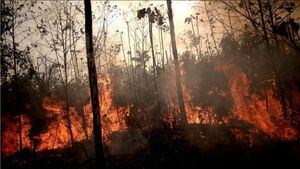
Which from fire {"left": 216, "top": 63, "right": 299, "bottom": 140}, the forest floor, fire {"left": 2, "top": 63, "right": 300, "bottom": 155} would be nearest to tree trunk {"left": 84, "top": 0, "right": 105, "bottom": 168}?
the forest floor

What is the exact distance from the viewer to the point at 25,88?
25.5m

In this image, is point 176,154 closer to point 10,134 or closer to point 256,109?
point 256,109

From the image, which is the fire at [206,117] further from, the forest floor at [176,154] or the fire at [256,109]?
the forest floor at [176,154]

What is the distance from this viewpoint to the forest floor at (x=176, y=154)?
45.5 feet

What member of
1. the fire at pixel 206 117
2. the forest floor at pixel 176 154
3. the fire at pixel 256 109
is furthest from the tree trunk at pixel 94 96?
the fire at pixel 256 109

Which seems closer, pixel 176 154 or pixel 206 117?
pixel 176 154

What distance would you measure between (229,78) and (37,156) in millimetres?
20416

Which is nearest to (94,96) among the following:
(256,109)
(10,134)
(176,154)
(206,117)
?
(176,154)

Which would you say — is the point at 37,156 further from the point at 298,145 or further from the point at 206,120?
the point at 206,120

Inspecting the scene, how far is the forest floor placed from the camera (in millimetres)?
13883

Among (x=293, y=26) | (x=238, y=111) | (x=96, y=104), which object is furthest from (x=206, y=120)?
(x=293, y=26)

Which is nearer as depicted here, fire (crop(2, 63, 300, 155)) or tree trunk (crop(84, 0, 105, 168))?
tree trunk (crop(84, 0, 105, 168))

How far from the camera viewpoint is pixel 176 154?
14.7m

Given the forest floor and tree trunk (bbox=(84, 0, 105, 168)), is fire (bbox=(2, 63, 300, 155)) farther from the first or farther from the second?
tree trunk (bbox=(84, 0, 105, 168))
